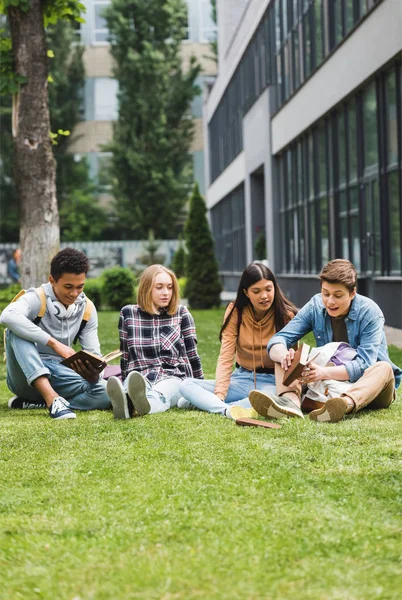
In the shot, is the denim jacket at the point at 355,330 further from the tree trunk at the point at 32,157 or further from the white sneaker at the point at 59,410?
the tree trunk at the point at 32,157

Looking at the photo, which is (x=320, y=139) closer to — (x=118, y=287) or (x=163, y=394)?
(x=118, y=287)

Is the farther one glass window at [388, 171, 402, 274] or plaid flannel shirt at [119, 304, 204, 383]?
glass window at [388, 171, 402, 274]

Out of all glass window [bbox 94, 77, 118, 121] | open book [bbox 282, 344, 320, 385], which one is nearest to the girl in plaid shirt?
open book [bbox 282, 344, 320, 385]

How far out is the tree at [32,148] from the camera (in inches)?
466

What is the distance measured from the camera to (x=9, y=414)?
7.21 metres

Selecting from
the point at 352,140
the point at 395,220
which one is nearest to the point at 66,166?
the point at 352,140

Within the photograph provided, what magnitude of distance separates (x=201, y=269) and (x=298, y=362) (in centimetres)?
1944

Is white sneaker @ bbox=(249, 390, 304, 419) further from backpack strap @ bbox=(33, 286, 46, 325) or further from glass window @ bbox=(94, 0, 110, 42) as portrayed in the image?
glass window @ bbox=(94, 0, 110, 42)

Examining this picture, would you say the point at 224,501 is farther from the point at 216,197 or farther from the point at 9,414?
the point at 216,197

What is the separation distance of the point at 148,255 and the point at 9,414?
135 ft

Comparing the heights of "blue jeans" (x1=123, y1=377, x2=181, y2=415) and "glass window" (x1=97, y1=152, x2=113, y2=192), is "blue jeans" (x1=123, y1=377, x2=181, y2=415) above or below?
below

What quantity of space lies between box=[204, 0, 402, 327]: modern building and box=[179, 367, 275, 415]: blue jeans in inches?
323

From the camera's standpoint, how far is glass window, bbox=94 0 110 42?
52469 mm

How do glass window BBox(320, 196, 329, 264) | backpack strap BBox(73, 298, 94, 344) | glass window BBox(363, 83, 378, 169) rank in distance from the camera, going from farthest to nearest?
glass window BBox(320, 196, 329, 264) → glass window BBox(363, 83, 378, 169) → backpack strap BBox(73, 298, 94, 344)
